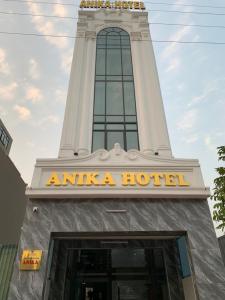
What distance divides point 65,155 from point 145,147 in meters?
3.45

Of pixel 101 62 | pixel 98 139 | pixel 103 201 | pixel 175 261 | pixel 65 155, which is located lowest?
pixel 175 261

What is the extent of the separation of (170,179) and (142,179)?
3.24ft

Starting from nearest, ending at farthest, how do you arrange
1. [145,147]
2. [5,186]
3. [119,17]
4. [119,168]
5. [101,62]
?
[119,168], [145,147], [101,62], [119,17], [5,186]

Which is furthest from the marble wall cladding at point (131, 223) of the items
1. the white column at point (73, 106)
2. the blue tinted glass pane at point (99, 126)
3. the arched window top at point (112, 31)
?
the arched window top at point (112, 31)

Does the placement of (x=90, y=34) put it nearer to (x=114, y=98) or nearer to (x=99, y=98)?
(x=99, y=98)

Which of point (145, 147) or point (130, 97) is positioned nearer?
point (145, 147)

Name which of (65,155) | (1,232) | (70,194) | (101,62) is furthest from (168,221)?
(1,232)

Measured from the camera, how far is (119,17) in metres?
15.6

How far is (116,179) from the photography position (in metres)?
8.28

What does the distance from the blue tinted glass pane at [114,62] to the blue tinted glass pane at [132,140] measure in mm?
3940

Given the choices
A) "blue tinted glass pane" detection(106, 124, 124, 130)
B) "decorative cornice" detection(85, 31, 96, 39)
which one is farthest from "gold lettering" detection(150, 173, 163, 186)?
"decorative cornice" detection(85, 31, 96, 39)

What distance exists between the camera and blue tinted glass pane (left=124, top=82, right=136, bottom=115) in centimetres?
1178

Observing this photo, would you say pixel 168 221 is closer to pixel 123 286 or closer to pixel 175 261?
pixel 175 261

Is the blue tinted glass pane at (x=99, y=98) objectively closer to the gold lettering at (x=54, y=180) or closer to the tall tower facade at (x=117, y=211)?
the tall tower facade at (x=117, y=211)
